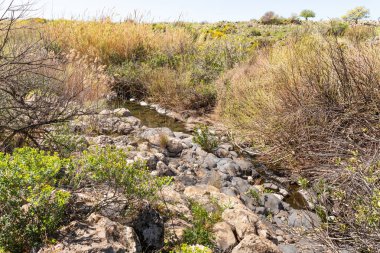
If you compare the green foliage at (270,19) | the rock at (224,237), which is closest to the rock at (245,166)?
the rock at (224,237)

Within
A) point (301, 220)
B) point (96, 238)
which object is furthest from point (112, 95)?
point (96, 238)

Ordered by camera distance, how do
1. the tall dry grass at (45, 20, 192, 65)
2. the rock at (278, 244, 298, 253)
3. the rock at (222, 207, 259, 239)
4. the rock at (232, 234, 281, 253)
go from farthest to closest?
the tall dry grass at (45, 20, 192, 65)
the rock at (278, 244, 298, 253)
the rock at (222, 207, 259, 239)
the rock at (232, 234, 281, 253)

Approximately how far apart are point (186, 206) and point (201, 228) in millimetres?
577

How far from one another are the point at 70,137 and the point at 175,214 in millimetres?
1723

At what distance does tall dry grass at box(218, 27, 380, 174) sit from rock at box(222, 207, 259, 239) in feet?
4.70

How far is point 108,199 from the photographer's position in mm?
2578

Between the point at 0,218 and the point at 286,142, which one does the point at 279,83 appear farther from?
the point at 0,218

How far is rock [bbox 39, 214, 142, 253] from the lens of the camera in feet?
6.90

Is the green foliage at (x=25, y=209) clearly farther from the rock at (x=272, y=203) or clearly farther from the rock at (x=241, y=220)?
the rock at (x=272, y=203)

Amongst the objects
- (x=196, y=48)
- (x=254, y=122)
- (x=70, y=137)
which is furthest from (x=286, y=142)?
(x=196, y=48)

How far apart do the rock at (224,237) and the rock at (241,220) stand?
0.16 meters

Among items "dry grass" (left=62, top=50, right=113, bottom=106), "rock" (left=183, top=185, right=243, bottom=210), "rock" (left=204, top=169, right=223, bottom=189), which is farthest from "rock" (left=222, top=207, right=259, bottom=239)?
"dry grass" (left=62, top=50, right=113, bottom=106)

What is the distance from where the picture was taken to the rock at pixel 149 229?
263cm

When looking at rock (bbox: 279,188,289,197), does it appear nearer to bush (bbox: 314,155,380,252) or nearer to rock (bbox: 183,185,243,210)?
bush (bbox: 314,155,380,252)
